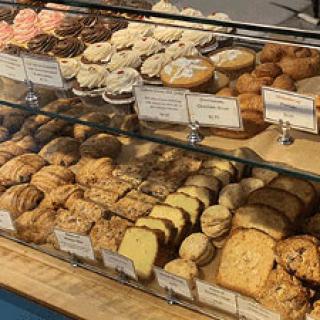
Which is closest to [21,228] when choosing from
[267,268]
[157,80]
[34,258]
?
[34,258]

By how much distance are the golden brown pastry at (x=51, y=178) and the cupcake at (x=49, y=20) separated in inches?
24.2

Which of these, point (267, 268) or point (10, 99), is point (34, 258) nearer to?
point (10, 99)

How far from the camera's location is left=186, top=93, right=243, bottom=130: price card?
112 centimetres

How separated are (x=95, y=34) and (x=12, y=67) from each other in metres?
0.47

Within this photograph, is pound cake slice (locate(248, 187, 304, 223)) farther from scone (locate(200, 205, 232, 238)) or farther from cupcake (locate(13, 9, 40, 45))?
cupcake (locate(13, 9, 40, 45))

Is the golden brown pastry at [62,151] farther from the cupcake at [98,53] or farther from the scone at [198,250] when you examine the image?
the scone at [198,250]

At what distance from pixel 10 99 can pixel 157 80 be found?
40 centimetres

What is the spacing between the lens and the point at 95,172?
1521mm

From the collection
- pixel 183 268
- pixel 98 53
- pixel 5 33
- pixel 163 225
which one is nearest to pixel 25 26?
pixel 5 33

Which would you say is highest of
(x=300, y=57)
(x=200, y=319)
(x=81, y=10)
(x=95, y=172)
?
(x=81, y=10)

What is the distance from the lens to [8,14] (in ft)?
7.00

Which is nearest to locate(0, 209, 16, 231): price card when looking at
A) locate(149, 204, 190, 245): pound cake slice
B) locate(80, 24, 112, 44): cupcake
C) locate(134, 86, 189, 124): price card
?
locate(149, 204, 190, 245): pound cake slice

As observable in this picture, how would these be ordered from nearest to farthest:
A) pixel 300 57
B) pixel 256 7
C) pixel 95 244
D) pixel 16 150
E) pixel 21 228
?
pixel 95 244, pixel 21 228, pixel 300 57, pixel 16 150, pixel 256 7

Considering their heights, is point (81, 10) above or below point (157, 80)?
above
